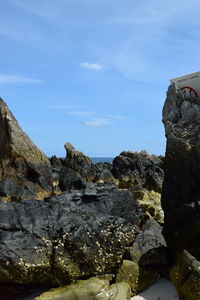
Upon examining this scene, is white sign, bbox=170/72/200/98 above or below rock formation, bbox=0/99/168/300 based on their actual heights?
above

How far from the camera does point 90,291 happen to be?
6164 millimetres

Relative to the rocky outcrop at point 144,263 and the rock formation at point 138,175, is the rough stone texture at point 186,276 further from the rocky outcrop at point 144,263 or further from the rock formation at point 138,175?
the rock formation at point 138,175

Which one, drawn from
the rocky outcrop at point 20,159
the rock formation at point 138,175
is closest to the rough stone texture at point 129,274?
the rock formation at point 138,175

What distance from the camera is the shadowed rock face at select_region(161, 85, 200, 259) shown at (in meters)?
7.49

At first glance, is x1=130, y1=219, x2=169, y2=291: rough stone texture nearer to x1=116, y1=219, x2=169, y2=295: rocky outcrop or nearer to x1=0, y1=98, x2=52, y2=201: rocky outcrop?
x1=116, y1=219, x2=169, y2=295: rocky outcrop

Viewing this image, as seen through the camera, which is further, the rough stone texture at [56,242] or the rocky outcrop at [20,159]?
the rocky outcrop at [20,159]

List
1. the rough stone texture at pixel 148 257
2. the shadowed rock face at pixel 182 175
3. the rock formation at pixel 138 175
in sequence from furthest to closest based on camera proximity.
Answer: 1. the rock formation at pixel 138 175
2. the shadowed rock face at pixel 182 175
3. the rough stone texture at pixel 148 257

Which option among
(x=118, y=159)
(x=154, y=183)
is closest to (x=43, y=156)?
(x=154, y=183)

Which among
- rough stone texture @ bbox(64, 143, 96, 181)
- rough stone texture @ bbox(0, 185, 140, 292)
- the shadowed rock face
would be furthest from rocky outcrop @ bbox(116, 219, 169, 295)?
rough stone texture @ bbox(64, 143, 96, 181)

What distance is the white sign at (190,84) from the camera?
8391mm

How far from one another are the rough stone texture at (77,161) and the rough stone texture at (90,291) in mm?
30499

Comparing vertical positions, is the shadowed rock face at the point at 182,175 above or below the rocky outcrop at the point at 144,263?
above

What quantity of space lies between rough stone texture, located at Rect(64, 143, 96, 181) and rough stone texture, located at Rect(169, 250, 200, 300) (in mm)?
30371

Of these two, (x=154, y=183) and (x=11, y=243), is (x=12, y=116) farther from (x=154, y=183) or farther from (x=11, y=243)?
(x=11, y=243)
